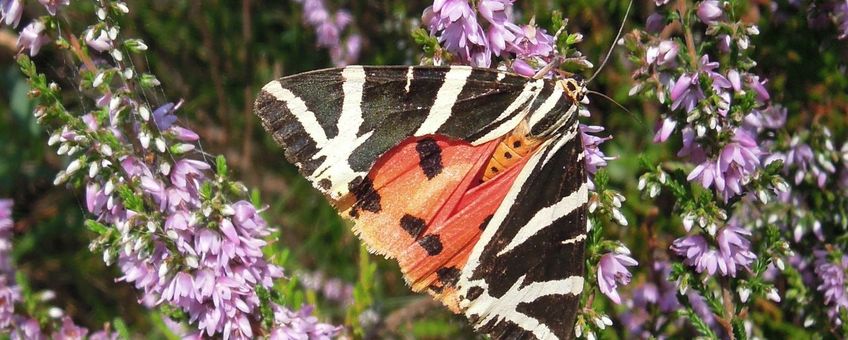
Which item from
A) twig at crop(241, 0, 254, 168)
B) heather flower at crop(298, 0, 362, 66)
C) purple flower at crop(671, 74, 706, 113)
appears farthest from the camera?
twig at crop(241, 0, 254, 168)

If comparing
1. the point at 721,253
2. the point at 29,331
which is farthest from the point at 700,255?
the point at 29,331

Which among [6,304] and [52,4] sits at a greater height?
[52,4]

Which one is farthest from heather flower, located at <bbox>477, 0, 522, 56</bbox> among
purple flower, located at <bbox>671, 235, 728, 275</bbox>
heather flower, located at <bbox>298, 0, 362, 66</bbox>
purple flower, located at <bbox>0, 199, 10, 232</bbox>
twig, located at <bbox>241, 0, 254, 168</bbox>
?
twig, located at <bbox>241, 0, 254, 168</bbox>

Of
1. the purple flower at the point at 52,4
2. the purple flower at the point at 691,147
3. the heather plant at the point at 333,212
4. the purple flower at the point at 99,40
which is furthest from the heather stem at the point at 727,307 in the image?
the purple flower at the point at 52,4

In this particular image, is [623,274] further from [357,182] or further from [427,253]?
[357,182]

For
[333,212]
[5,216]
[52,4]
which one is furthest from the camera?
[333,212]

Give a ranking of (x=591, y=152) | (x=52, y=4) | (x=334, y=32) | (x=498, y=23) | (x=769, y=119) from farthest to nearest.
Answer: (x=334, y=32) → (x=769, y=119) → (x=591, y=152) → (x=498, y=23) → (x=52, y=4)

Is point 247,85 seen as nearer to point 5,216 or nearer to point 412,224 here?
point 5,216

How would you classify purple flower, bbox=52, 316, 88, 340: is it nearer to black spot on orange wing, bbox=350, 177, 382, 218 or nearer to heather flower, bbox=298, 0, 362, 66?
black spot on orange wing, bbox=350, 177, 382, 218
